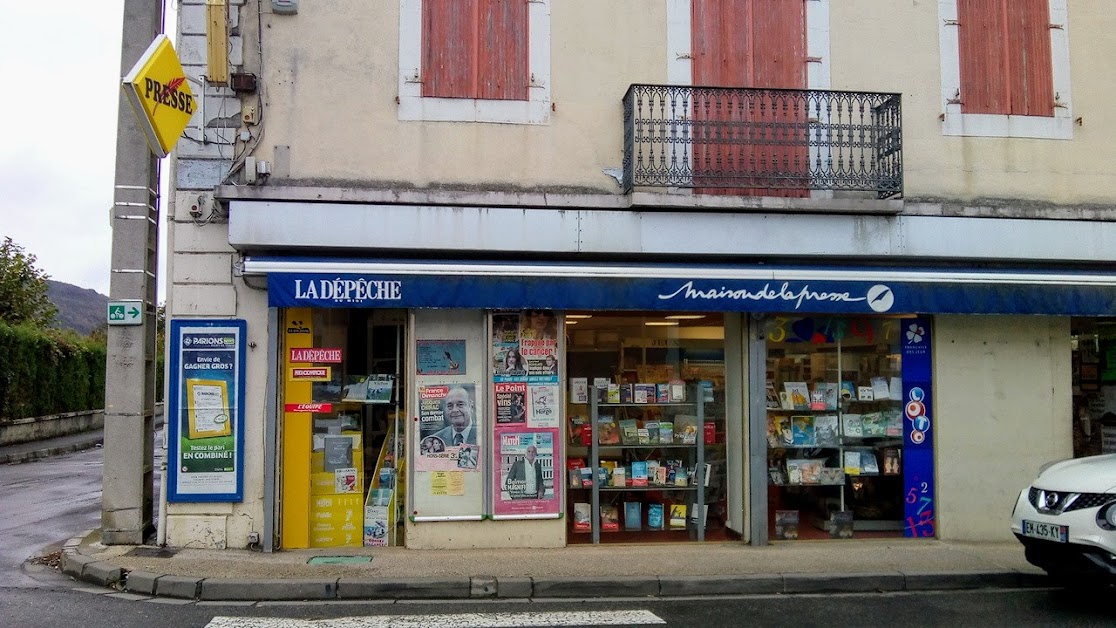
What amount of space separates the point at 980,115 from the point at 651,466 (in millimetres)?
5425

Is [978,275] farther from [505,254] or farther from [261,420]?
[261,420]

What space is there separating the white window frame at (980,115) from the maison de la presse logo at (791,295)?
219 cm

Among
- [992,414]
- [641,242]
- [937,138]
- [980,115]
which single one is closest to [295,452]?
[641,242]

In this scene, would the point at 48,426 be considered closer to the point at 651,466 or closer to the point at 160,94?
the point at 160,94

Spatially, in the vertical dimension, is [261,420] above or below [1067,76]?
below

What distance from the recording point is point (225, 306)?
9133 mm

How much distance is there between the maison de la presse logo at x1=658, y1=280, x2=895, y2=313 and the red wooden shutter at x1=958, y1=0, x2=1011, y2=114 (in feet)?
8.31

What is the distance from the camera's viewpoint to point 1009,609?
7383 mm

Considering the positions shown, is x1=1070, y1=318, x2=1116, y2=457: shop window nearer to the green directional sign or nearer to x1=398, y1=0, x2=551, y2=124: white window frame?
x1=398, y1=0, x2=551, y2=124: white window frame

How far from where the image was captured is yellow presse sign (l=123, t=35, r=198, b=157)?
809cm

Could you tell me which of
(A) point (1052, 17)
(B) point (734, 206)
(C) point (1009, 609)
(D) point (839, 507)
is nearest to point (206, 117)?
(B) point (734, 206)

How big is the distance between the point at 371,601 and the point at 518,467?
2368mm

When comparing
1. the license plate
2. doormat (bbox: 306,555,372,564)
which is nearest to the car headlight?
the license plate

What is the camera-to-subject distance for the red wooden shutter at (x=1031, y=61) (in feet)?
33.5
